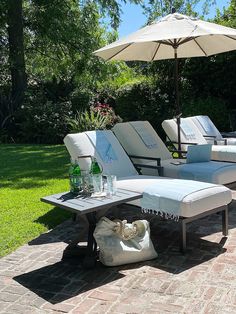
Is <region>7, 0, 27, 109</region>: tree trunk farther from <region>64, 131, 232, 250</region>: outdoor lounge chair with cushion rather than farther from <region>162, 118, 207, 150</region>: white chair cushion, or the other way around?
<region>64, 131, 232, 250</region>: outdoor lounge chair with cushion

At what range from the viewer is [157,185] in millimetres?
4355

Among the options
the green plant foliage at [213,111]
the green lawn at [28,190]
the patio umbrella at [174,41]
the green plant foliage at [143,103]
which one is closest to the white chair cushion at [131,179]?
the green lawn at [28,190]

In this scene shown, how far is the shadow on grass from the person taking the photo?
23.9 feet

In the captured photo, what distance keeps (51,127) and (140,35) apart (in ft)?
27.4

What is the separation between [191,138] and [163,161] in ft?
5.37

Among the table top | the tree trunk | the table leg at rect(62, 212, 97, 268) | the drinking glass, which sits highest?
the tree trunk

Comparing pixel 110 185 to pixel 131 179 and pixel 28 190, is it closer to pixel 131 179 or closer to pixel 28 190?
pixel 131 179

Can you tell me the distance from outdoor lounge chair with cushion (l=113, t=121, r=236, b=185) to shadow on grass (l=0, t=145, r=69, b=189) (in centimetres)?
173

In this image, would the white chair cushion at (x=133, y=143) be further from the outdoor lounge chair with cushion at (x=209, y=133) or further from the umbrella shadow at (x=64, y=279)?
the umbrella shadow at (x=64, y=279)

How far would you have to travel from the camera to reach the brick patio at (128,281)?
3022 millimetres

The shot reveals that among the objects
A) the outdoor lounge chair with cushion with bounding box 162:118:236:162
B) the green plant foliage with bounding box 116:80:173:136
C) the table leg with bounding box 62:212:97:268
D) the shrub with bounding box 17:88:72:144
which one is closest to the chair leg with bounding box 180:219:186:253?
the table leg with bounding box 62:212:97:268

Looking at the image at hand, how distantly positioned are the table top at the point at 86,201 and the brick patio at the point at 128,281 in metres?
0.56

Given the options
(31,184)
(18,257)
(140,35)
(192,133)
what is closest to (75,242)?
(18,257)

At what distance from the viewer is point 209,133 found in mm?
8312
